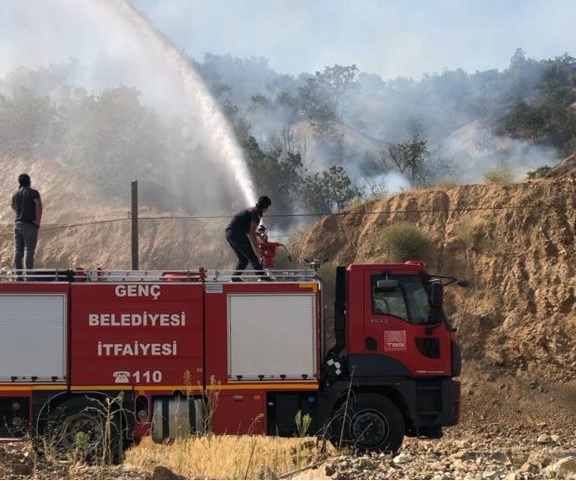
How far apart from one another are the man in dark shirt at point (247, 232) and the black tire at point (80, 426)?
10.8 feet

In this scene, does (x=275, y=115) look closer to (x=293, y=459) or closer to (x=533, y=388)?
(x=533, y=388)

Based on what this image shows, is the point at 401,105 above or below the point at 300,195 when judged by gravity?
above

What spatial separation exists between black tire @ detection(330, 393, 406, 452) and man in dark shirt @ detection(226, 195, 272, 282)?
9.16 feet

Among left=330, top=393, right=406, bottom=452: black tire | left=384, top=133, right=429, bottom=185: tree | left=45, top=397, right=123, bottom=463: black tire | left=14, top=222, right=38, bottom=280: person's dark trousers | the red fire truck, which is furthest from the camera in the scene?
left=384, top=133, right=429, bottom=185: tree

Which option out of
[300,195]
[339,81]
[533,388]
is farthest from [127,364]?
[339,81]

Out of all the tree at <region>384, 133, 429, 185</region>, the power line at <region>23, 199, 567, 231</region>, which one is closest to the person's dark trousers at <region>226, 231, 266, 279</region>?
the power line at <region>23, 199, 567, 231</region>

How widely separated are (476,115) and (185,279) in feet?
261

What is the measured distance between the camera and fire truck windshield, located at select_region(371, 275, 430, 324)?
13586 mm

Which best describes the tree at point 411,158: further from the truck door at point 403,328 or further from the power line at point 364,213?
the truck door at point 403,328

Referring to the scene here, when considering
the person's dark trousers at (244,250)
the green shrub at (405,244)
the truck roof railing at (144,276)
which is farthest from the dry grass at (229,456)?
the green shrub at (405,244)

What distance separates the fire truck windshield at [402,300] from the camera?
13.6 meters

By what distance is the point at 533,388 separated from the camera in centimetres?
2306

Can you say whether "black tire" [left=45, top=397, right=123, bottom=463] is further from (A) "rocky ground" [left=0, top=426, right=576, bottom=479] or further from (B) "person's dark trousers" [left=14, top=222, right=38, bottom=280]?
(B) "person's dark trousers" [left=14, top=222, right=38, bottom=280]

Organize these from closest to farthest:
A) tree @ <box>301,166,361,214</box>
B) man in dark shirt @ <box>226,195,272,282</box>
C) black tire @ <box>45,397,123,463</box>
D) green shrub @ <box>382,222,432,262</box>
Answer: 1. black tire @ <box>45,397,123,463</box>
2. man in dark shirt @ <box>226,195,272,282</box>
3. green shrub @ <box>382,222,432,262</box>
4. tree @ <box>301,166,361,214</box>
